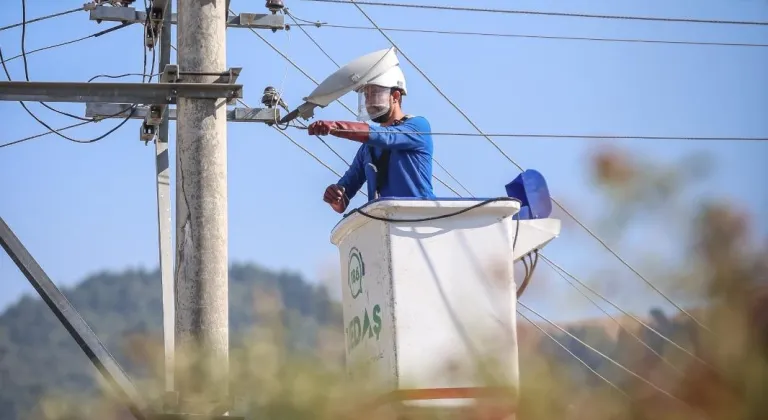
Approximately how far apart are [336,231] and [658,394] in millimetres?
3218

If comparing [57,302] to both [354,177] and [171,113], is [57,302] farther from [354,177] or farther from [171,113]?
[171,113]

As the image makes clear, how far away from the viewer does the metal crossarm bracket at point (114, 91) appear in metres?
7.27

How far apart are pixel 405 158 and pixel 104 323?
811 centimetres

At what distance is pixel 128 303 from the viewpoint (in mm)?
16359

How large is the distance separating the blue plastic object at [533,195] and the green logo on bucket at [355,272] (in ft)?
3.59

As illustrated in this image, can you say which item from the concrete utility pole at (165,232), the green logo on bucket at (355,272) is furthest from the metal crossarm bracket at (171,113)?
the green logo on bucket at (355,272)

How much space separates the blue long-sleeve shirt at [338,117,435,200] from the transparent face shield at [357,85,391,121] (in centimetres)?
19

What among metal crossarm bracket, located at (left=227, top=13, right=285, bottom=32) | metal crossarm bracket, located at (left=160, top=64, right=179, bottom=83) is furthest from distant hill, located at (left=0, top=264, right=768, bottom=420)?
metal crossarm bracket, located at (left=227, top=13, right=285, bottom=32)

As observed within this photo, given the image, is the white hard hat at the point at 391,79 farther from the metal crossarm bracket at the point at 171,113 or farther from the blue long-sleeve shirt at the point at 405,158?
the metal crossarm bracket at the point at 171,113

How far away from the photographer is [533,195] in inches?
289

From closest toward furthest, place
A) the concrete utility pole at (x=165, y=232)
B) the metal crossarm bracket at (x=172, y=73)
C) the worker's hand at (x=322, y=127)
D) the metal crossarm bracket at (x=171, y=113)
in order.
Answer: the worker's hand at (x=322, y=127)
the metal crossarm bracket at (x=172, y=73)
the concrete utility pole at (x=165, y=232)
the metal crossarm bracket at (x=171, y=113)

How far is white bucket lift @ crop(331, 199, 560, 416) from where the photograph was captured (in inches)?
245

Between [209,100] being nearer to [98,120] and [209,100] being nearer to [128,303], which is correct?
[98,120]

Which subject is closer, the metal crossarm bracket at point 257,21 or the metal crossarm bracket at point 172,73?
the metal crossarm bracket at point 172,73
